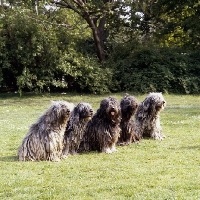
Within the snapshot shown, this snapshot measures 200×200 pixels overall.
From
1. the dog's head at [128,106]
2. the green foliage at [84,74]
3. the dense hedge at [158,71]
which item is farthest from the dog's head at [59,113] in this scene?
the dense hedge at [158,71]

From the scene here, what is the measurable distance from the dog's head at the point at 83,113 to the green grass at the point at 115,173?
2.56 feet

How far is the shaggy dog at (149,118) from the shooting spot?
415 inches

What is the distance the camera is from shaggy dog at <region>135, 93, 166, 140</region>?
10547 mm

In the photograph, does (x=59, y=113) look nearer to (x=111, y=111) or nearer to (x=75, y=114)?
(x=75, y=114)

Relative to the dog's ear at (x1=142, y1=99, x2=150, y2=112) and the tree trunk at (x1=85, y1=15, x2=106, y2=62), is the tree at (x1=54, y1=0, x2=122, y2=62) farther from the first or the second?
the dog's ear at (x1=142, y1=99, x2=150, y2=112)

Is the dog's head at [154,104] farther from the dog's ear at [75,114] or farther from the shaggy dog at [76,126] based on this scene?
the dog's ear at [75,114]

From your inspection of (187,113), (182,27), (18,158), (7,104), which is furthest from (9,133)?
(182,27)

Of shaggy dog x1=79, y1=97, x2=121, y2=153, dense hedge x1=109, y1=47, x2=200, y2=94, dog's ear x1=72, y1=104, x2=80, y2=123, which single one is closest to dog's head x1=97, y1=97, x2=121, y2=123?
shaggy dog x1=79, y1=97, x2=121, y2=153

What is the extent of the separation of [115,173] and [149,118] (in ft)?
12.4

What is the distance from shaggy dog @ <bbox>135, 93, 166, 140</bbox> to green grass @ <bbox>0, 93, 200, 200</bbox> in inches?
15.1

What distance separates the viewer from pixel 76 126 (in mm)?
8680

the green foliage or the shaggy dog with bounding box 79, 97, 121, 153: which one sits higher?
the green foliage

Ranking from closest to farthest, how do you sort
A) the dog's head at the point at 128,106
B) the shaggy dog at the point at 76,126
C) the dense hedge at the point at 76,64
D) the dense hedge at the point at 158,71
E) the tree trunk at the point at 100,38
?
1. the shaggy dog at the point at 76,126
2. the dog's head at the point at 128,106
3. the dense hedge at the point at 76,64
4. the dense hedge at the point at 158,71
5. the tree trunk at the point at 100,38

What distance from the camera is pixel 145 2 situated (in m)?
28.7
